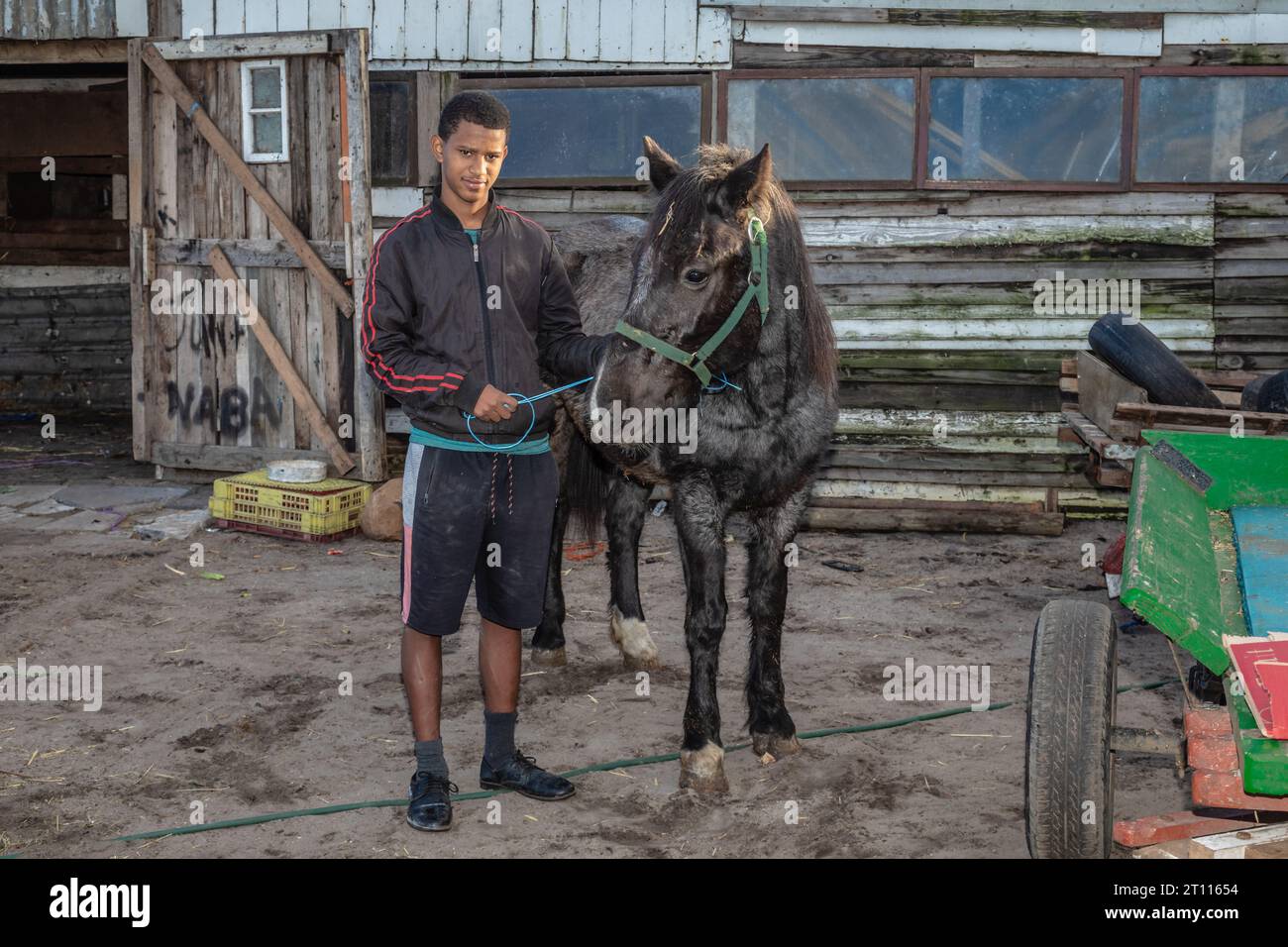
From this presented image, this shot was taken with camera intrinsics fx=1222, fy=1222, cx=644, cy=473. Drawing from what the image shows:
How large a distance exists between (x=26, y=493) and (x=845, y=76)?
6928 millimetres

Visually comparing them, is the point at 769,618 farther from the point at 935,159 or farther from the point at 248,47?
the point at 248,47

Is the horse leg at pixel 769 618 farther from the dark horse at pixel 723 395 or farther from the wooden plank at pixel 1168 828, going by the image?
the wooden plank at pixel 1168 828

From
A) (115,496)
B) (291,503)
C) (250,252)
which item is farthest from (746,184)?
(115,496)

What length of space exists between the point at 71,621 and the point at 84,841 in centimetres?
281

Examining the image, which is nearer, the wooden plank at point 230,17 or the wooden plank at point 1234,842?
the wooden plank at point 1234,842

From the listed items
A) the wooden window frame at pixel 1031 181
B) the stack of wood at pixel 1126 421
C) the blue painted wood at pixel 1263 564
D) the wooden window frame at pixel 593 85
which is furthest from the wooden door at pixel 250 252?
the blue painted wood at pixel 1263 564

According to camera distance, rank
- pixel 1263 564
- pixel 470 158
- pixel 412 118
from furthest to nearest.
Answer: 1. pixel 412 118
2. pixel 470 158
3. pixel 1263 564

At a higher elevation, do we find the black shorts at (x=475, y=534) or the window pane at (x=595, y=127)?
the window pane at (x=595, y=127)

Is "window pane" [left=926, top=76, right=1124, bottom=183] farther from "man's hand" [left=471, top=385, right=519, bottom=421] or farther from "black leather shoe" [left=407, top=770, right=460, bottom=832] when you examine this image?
"black leather shoe" [left=407, top=770, right=460, bottom=832]

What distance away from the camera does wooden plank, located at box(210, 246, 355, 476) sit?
9.17m

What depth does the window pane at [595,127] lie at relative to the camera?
8.66 m

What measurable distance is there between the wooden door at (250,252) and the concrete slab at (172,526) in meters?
0.94

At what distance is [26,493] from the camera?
952 centimetres
